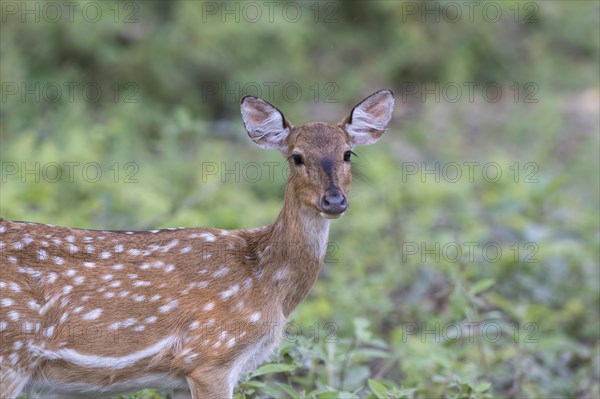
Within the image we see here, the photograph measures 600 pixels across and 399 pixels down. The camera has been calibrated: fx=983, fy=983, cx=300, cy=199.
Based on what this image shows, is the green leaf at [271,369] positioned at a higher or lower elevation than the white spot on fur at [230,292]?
lower

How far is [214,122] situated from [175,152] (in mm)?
1953

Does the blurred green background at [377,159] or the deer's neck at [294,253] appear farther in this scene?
the blurred green background at [377,159]

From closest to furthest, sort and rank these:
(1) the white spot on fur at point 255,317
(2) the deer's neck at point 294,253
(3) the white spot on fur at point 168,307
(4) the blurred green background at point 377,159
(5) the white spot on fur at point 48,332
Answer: (5) the white spot on fur at point 48,332
(3) the white spot on fur at point 168,307
(1) the white spot on fur at point 255,317
(2) the deer's neck at point 294,253
(4) the blurred green background at point 377,159

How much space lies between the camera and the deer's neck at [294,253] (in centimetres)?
589

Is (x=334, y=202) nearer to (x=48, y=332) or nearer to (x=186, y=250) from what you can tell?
(x=186, y=250)

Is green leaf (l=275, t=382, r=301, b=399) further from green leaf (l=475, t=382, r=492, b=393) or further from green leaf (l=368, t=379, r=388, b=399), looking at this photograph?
green leaf (l=475, t=382, r=492, b=393)

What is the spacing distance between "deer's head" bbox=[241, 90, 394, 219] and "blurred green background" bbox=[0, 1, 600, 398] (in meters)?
1.07

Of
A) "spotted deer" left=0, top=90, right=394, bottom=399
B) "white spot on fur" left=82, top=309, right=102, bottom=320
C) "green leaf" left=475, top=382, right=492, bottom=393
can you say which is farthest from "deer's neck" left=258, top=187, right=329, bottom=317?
"green leaf" left=475, top=382, right=492, bottom=393

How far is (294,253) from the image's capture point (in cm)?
593

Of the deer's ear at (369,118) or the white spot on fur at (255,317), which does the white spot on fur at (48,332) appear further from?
the deer's ear at (369,118)

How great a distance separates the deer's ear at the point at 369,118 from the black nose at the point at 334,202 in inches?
27.4

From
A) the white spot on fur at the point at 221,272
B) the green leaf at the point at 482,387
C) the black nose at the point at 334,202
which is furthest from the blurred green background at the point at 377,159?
the black nose at the point at 334,202

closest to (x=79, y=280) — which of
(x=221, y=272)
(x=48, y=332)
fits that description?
(x=48, y=332)

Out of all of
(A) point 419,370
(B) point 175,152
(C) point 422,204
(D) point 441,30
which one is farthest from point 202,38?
(A) point 419,370
